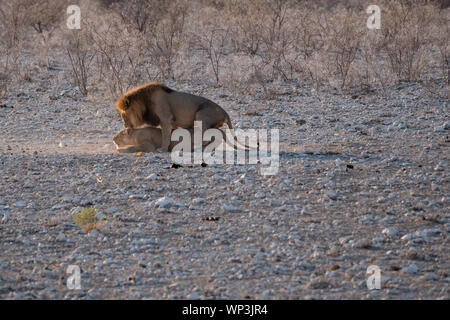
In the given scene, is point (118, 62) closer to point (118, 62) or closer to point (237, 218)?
point (118, 62)

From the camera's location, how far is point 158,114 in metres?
9.41

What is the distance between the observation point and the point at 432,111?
11.6 m

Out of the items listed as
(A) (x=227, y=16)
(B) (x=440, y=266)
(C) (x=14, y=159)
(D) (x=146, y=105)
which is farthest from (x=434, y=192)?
(A) (x=227, y=16)

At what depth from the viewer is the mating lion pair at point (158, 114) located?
937 cm

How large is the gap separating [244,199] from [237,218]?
0.62 m

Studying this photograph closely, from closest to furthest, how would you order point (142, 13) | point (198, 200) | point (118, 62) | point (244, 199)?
point (198, 200)
point (244, 199)
point (118, 62)
point (142, 13)

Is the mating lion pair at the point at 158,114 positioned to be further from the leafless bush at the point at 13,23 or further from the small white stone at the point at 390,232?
the leafless bush at the point at 13,23

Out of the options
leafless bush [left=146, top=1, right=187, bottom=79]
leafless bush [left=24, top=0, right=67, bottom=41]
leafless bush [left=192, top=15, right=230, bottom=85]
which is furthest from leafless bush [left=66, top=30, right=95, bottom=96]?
leafless bush [left=24, top=0, right=67, bottom=41]

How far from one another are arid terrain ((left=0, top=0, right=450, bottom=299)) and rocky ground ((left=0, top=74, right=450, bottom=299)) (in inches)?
0.7

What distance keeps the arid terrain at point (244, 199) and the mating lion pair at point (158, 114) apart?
1.22 feet

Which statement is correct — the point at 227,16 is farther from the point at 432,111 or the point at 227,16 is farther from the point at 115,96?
the point at 432,111

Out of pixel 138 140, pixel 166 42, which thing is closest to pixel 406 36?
pixel 166 42

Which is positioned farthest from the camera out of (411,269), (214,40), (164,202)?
(214,40)

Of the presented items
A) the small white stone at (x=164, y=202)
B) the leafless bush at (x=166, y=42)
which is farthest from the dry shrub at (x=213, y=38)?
the small white stone at (x=164, y=202)
